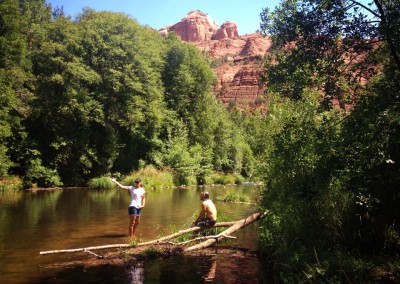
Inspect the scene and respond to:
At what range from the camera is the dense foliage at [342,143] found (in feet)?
25.2

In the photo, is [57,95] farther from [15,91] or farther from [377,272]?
[377,272]

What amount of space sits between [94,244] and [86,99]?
27451 millimetres

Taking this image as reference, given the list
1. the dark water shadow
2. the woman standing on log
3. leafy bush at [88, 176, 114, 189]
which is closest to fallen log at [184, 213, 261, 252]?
the woman standing on log

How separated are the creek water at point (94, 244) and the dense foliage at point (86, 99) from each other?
14903mm

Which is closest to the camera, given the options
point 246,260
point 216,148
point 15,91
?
point 246,260

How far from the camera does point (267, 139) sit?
16.5 meters

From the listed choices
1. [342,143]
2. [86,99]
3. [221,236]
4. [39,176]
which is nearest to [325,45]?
Result: [342,143]

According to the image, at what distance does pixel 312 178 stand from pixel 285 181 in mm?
1988

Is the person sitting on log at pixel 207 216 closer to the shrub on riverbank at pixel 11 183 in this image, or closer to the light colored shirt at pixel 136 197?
the light colored shirt at pixel 136 197

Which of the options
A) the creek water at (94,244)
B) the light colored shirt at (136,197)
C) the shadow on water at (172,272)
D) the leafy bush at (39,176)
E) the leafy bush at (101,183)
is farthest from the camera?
the leafy bush at (101,183)

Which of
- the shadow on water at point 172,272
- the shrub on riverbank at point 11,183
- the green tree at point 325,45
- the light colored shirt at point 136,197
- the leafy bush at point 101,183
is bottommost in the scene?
the shadow on water at point 172,272

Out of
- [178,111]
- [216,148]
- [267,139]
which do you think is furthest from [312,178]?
[216,148]

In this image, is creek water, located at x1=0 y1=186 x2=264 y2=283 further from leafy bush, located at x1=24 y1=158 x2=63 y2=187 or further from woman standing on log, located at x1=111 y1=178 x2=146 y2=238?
leafy bush, located at x1=24 y1=158 x2=63 y2=187

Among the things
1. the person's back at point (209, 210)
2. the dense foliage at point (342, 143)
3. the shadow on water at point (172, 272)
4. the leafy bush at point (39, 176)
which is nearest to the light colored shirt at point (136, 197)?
the person's back at point (209, 210)
